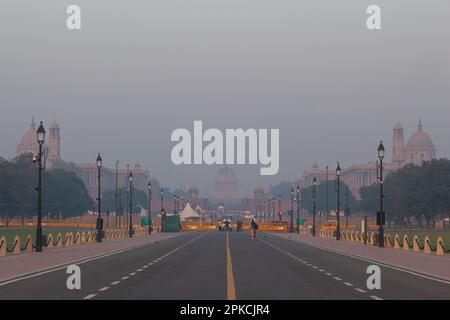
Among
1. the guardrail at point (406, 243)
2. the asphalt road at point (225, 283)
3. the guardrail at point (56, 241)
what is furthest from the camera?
the guardrail at point (406, 243)

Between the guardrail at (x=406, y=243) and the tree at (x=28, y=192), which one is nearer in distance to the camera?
the guardrail at (x=406, y=243)

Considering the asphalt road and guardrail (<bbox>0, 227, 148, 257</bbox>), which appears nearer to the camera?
the asphalt road

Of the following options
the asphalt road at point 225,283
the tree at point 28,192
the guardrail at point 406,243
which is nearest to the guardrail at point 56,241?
the asphalt road at point 225,283

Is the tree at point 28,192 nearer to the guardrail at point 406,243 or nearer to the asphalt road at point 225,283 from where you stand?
the guardrail at point 406,243

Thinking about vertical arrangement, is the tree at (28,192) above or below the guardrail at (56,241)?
above

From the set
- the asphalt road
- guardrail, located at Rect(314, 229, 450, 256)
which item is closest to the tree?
guardrail, located at Rect(314, 229, 450, 256)

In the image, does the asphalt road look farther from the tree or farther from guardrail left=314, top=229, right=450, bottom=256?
the tree

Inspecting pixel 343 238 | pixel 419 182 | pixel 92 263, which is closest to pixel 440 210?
pixel 419 182

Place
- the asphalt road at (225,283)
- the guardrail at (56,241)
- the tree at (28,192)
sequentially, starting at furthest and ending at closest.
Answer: the tree at (28,192), the guardrail at (56,241), the asphalt road at (225,283)

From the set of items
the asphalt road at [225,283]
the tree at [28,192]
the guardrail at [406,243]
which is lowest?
the asphalt road at [225,283]

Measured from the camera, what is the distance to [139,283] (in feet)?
95.1

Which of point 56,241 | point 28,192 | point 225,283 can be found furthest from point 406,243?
point 28,192
